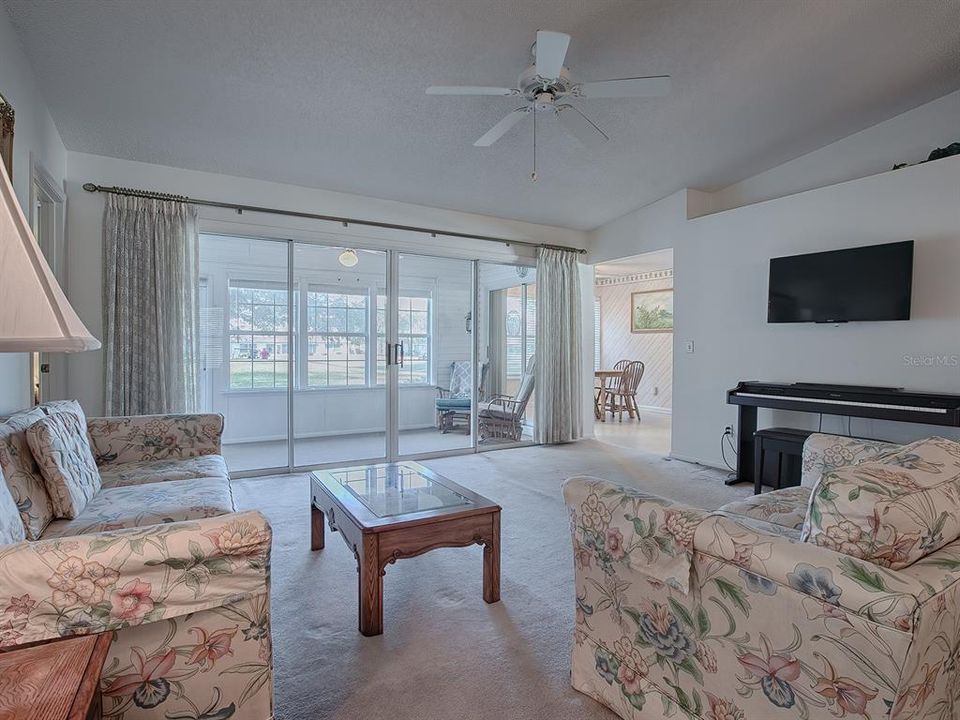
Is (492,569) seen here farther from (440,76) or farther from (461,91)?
(440,76)

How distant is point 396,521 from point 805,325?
3.63m

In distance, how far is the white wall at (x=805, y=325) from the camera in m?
3.36

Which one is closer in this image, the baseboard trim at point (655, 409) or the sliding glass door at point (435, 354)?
the sliding glass door at point (435, 354)

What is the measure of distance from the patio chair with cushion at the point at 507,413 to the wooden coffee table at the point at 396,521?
2935 mm

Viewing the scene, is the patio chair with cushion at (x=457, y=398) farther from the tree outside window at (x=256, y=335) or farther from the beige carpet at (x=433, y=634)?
the beige carpet at (x=433, y=634)

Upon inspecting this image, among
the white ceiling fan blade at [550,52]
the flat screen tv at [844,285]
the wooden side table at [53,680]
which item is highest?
the white ceiling fan blade at [550,52]

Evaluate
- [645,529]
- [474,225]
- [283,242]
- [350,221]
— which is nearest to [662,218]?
[474,225]

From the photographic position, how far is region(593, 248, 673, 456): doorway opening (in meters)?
7.98

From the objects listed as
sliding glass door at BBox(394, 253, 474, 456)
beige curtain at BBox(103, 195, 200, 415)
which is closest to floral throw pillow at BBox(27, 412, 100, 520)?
beige curtain at BBox(103, 195, 200, 415)

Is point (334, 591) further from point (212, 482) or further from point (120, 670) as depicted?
point (120, 670)

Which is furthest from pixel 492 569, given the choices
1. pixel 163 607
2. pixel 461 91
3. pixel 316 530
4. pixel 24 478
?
pixel 461 91

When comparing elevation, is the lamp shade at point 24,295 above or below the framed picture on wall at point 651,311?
below

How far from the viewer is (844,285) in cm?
368

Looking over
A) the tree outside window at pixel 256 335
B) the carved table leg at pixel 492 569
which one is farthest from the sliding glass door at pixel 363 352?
the carved table leg at pixel 492 569
